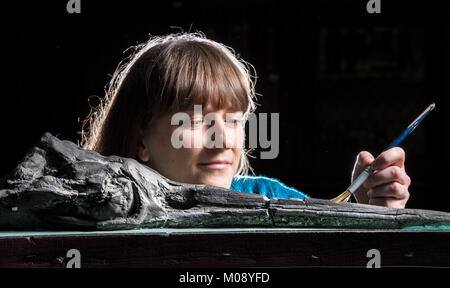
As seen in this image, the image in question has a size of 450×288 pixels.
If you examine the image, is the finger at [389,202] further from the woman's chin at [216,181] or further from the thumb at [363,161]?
the woman's chin at [216,181]

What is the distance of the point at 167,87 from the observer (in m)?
1.45

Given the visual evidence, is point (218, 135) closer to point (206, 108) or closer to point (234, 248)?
point (206, 108)

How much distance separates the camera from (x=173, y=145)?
1431mm

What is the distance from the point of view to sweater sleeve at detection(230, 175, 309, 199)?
73.0 inches

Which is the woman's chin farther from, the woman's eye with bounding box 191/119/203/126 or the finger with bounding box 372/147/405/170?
the finger with bounding box 372/147/405/170

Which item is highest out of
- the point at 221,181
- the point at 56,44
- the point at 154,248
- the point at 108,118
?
the point at 56,44

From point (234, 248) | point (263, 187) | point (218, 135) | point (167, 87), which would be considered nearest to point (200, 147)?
point (218, 135)

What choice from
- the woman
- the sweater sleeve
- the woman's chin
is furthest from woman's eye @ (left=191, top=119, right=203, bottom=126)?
the sweater sleeve

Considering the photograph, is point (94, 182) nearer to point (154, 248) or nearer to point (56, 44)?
point (154, 248)

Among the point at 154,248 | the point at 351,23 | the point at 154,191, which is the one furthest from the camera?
the point at 351,23

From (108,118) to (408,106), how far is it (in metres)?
1.76

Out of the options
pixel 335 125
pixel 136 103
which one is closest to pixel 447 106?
pixel 335 125

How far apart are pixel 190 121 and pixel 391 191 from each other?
46 centimetres

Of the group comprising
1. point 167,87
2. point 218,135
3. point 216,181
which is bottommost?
point 216,181
